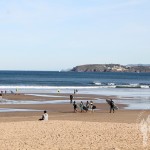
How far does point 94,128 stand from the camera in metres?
22.9

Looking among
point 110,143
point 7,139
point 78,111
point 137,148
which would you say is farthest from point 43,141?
point 78,111

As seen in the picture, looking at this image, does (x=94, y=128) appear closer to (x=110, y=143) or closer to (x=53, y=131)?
(x=53, y=131)

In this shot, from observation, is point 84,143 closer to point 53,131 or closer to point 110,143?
point 110,143

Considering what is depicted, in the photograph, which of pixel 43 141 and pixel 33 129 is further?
pixel 33 129

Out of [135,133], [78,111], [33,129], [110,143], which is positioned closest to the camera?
[110,143]

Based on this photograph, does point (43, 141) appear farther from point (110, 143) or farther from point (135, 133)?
point (135, 133)

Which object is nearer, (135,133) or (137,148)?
(137,148)

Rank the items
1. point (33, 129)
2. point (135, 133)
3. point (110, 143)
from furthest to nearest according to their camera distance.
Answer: point (33, 129), point (135, 133), point (110, 143)

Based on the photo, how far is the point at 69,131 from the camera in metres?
21.6

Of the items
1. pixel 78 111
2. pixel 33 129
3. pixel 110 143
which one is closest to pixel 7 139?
pixel 33 129

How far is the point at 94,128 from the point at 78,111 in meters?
15.2

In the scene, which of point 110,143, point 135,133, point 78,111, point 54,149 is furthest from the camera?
point 78,111

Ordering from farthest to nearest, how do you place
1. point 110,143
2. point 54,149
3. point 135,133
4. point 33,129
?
1. point 33,129
2. point 135,133
3. point 110,143
4. point 54,149

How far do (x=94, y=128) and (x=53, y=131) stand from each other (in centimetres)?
257
